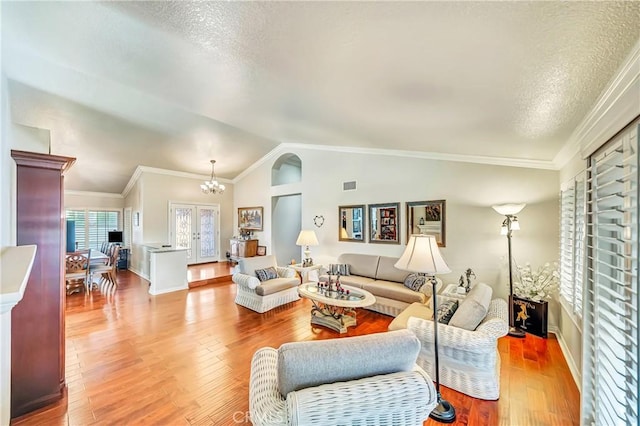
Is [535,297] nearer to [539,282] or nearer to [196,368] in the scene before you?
[539,282]

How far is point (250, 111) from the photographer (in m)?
3.62

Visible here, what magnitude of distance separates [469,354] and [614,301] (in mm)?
1161

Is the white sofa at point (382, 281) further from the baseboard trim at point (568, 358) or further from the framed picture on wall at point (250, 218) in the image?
the framed picture on wall at point (250, 218)

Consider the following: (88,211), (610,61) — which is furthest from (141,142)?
(610,61)

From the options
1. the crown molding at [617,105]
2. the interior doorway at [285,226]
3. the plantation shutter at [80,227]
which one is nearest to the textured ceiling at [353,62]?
the crown molding at [617,105]

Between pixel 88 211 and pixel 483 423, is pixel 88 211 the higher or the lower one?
the higher one

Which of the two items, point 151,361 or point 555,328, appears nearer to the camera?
point 151,361

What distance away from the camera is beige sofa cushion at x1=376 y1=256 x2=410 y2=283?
171 inches

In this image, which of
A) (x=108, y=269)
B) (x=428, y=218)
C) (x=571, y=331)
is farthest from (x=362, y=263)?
(x=108, y=269)

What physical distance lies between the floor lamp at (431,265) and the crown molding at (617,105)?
3.77 ft

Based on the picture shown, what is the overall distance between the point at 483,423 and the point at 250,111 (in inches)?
164

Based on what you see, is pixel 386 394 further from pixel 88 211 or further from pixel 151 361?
pixel 88 211

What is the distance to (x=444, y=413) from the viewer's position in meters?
1.95

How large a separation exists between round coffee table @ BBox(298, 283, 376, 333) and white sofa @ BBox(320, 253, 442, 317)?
1.54ft
